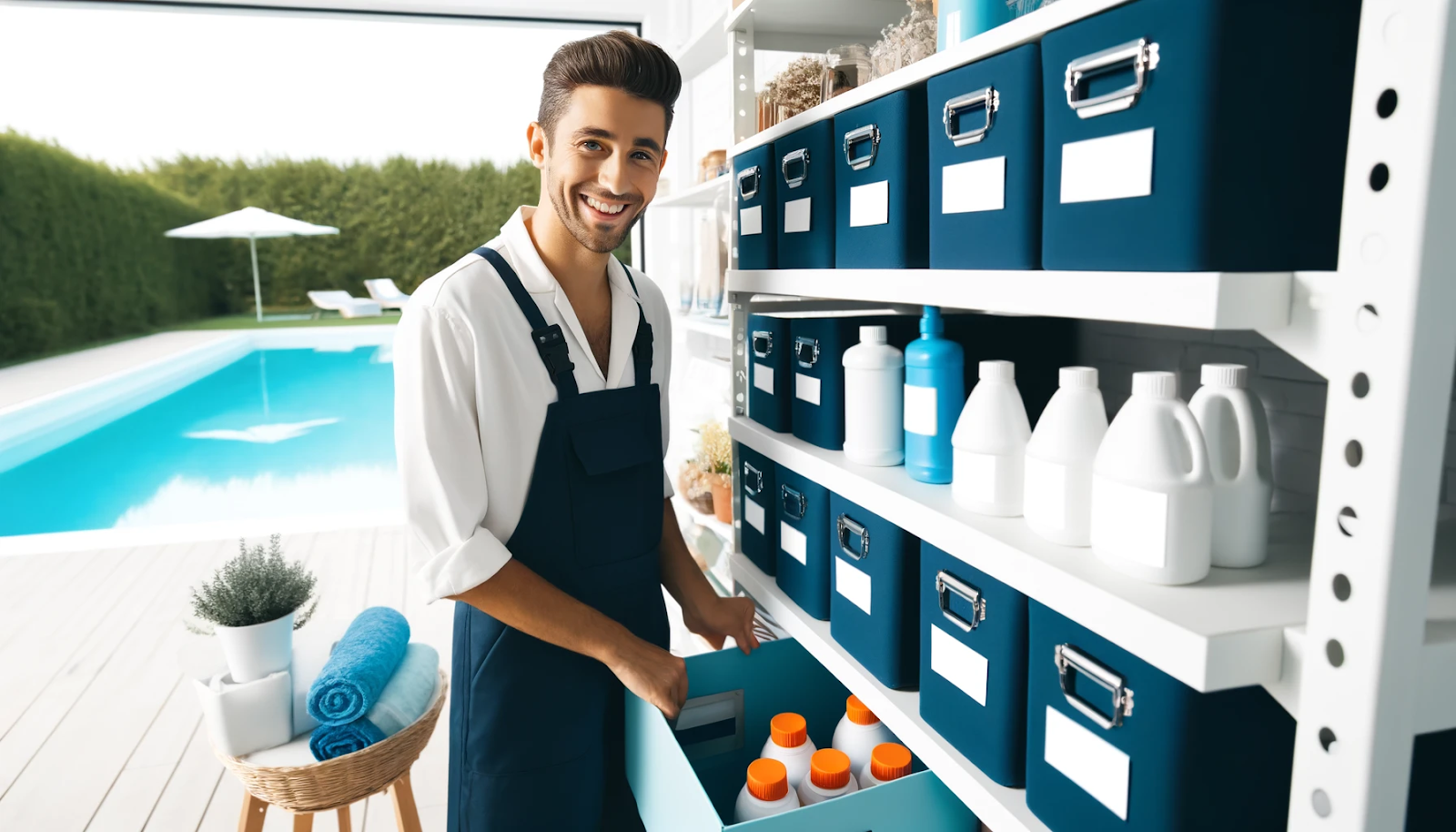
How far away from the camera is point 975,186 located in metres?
0.95

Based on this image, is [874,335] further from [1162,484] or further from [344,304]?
[344,304]

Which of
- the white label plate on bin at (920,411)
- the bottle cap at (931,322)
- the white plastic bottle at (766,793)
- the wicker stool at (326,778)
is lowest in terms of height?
the wicker stool at (326,778)

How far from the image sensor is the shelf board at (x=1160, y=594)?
25.0 inches

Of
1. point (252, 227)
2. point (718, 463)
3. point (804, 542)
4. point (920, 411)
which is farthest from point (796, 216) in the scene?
point (252, 227)

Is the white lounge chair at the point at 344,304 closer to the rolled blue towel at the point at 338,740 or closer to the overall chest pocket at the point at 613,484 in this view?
the rolled blue towel at the point at 338,740

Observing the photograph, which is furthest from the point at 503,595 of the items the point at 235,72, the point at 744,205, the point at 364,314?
the point at 235,72

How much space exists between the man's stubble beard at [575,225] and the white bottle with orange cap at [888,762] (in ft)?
3.02

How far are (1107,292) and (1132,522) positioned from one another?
0.21 m

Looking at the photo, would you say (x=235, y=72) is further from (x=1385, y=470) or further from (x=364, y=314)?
(x=1385, y=470)

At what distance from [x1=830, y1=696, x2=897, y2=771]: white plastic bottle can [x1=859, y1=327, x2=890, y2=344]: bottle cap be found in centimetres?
59

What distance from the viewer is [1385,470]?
1.74 ft

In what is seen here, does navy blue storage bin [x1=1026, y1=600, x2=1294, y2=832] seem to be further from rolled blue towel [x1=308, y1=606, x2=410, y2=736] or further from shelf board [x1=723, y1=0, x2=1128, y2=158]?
rolled blue towel [x1=308, y1=606, x2=410, y2=736]

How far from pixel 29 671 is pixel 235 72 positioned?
23.4ft

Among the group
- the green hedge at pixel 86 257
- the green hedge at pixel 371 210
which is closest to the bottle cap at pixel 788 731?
the green hedge at pixel 371 210
